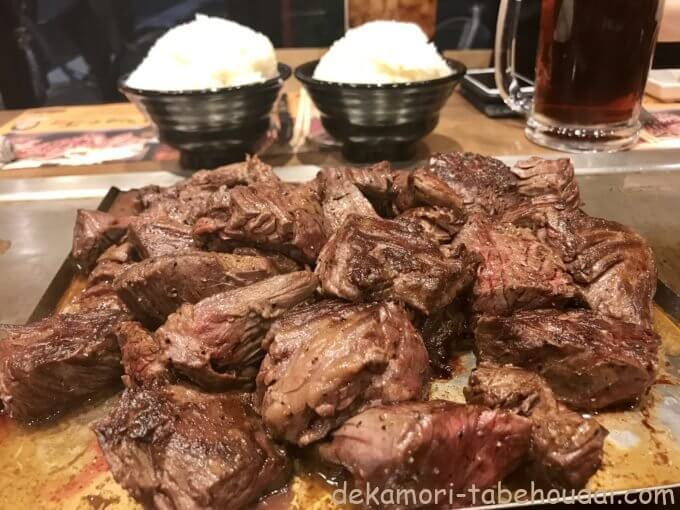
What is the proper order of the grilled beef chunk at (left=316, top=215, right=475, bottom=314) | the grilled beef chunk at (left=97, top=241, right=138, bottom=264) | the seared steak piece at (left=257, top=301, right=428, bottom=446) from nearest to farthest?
the seared steak piece at (left=257, top=301, right=428, bottom=446) → the grilled beef chunk at (left=316, top=215, right=475, bottom=314) → the grilled beef chunk at (left=97, top=241, right=138, bottom=264)

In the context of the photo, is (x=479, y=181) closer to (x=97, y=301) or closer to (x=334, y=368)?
(x=334, y=368)

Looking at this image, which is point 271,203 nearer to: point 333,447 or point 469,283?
point 469,283

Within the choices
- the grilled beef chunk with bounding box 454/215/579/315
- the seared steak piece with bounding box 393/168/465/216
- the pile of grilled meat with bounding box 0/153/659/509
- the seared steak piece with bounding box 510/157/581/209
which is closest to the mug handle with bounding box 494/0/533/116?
the seared steak piece with bounding box 510/157/581/209

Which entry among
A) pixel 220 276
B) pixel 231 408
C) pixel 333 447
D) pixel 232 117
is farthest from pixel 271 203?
pixel 232 117

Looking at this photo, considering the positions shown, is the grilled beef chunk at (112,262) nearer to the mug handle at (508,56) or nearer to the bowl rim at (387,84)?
the bowl rim at (387,84)

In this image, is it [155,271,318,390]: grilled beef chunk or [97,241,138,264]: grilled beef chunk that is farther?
[97,241,138,264]: grilled beef chunk

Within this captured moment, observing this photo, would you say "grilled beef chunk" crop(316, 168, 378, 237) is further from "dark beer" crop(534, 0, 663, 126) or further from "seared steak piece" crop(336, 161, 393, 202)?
"dark beer" crop(534, 0, 663, 126)

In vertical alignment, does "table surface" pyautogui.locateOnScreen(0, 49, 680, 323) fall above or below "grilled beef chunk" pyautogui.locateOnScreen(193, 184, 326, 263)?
below
